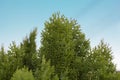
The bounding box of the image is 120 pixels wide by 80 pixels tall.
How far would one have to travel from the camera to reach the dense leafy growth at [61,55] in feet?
99.6

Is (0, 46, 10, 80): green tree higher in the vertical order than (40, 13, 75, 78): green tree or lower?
lower

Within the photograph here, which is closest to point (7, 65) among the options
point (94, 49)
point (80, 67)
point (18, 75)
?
point (18, 75)

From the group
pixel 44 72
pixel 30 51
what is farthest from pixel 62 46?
pixel 44 72

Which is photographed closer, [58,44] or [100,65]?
[58,44]

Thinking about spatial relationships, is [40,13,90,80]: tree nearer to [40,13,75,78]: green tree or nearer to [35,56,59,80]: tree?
[40,13,75,78]: green tree

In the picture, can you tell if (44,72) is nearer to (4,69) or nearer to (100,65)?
(4,69)

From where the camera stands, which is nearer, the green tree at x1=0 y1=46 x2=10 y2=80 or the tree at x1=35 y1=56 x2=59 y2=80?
the tree at x1=35 y1=56 x2=59 y2=80

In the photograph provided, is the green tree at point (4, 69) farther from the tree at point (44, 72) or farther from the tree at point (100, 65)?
the tree at point (100, 65)

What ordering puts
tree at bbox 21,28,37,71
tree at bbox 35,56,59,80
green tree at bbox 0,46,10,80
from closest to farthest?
tree at bbox 35,56,59,80
green tree at bbox 0,46,10,80
tree at bbox 21,28,37,71

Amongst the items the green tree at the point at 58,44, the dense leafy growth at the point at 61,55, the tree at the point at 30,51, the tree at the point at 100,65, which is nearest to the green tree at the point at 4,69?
the dense leafy growth at the point at 61,55

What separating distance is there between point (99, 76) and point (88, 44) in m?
3.55

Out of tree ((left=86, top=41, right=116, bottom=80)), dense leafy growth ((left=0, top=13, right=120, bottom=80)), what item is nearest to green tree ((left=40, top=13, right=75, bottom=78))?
dense leafy growth ((left=0, top=13, right=120, bottom=80))

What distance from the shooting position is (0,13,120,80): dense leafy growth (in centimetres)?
3036

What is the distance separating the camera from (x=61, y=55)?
30.9m
